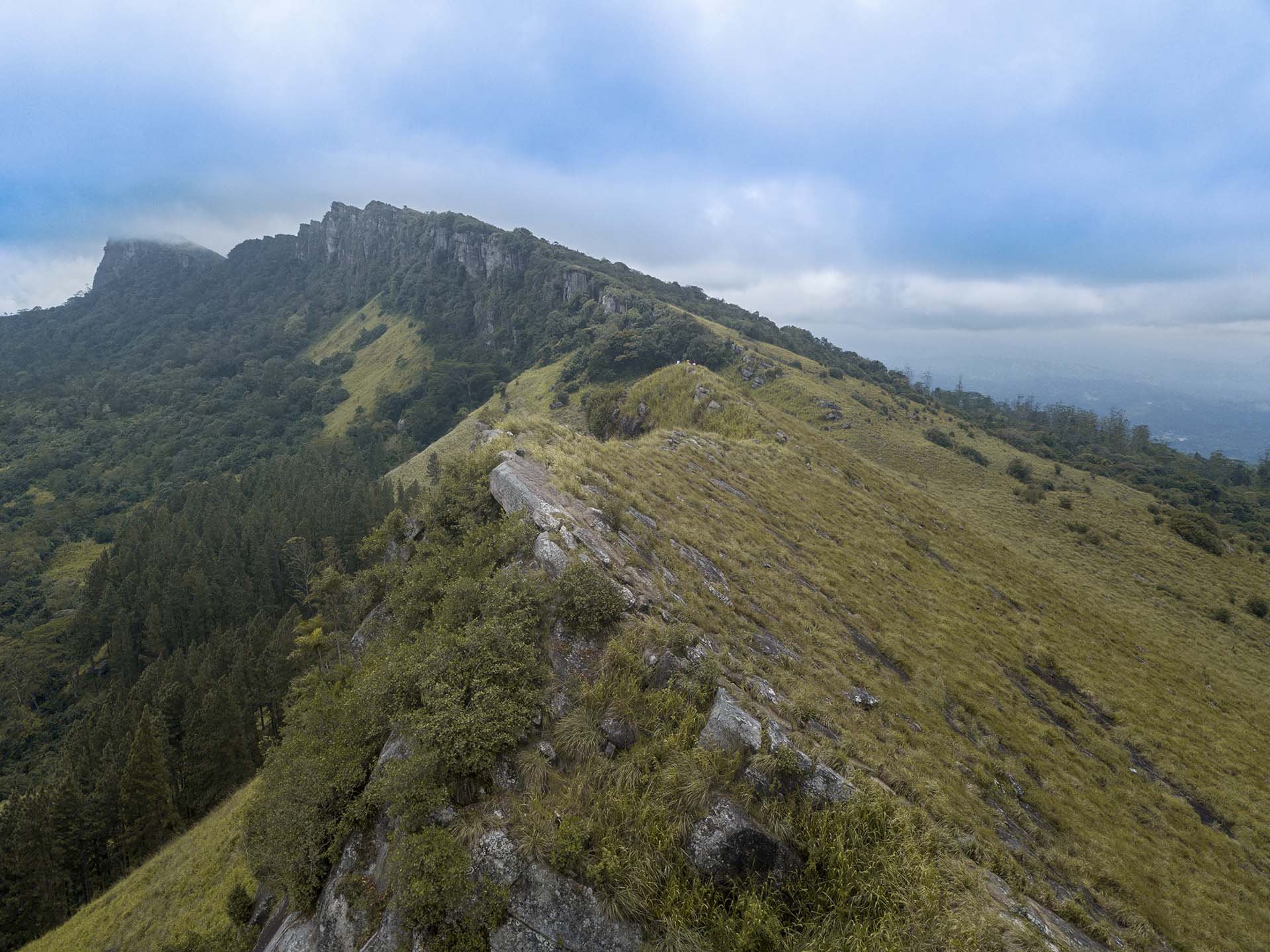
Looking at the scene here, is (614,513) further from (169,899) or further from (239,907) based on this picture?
(169,899)

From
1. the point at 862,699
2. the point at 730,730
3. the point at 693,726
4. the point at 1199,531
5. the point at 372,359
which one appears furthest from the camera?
the point at 372,359

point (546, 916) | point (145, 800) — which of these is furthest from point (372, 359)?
point (546, 916)

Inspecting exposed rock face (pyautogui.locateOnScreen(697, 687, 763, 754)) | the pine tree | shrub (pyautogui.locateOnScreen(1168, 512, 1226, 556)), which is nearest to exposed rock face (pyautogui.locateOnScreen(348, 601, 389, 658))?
exposed rock face (pyautogui.locateOnScreen(697, 687, 763, 754))

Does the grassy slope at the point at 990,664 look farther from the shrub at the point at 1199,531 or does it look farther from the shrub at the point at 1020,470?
the shrub at the point at 1020,470

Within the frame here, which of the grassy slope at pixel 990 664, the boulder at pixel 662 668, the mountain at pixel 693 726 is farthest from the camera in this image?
the grassy slope at pixel 990 664

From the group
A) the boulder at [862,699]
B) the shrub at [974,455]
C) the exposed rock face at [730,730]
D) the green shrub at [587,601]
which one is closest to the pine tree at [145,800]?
the green shrub at [587,601]

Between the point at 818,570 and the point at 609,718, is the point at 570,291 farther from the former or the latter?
the point at 609,718
